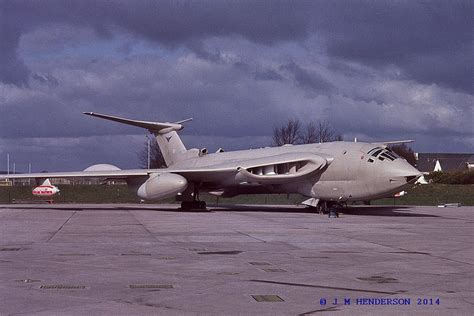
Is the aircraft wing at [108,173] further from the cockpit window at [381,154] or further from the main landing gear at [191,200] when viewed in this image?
the cockpit window at [381,154]

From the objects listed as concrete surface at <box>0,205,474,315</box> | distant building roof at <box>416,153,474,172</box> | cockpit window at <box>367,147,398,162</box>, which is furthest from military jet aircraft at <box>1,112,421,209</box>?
distant building roof at <box>416,153,474,172</box>

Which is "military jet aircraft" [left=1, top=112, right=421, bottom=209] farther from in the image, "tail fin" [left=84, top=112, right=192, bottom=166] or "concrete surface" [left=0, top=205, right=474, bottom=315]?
"concrete surface" [left=0, top=205, right=474, bottom=315]

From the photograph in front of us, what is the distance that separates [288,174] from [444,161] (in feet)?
349

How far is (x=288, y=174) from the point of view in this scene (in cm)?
3522

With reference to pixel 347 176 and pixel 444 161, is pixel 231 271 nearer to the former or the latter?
pixel 347 176

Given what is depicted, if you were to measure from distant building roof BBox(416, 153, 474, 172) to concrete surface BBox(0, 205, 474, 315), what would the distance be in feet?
370

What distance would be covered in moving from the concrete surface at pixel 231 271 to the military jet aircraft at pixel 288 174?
10409 mm

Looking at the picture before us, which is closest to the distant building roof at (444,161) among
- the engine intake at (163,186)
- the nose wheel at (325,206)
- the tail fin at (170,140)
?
the tail fin at (170,140)

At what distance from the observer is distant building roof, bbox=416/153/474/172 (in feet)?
431

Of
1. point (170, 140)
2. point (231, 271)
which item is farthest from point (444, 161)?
point (231, 271)

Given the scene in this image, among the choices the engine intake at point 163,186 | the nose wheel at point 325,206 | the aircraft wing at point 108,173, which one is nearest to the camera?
the nose wheel at point 325,206

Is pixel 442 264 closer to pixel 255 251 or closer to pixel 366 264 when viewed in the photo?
pixel 366 264

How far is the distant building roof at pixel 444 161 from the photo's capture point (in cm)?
13138

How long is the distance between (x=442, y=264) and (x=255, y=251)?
13.7 ft
